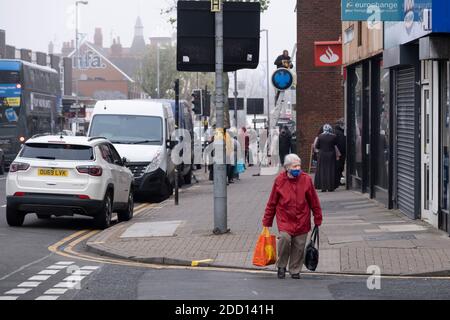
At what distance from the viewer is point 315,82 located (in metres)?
38.9

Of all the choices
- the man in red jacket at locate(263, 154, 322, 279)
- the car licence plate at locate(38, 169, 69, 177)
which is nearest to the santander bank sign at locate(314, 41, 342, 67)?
the car licence plate at locate(38, 169, 69, 177)

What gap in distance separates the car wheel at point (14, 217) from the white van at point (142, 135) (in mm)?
7471

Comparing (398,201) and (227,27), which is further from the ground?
(227,27)

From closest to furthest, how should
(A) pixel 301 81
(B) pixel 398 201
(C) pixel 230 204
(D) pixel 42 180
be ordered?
(D) pixel 42 180, (B) pixel 398 201, (C) pixel 230 204, (A) pixel 301 81

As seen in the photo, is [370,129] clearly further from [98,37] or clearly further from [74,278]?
[98,37]

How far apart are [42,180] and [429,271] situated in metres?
8.48

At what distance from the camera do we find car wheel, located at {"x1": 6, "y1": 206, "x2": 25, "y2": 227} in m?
19.9

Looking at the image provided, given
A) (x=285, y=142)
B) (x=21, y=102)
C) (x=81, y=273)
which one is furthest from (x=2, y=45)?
(x=81, y=273)

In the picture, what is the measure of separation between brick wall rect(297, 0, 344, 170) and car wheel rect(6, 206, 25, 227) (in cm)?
1941

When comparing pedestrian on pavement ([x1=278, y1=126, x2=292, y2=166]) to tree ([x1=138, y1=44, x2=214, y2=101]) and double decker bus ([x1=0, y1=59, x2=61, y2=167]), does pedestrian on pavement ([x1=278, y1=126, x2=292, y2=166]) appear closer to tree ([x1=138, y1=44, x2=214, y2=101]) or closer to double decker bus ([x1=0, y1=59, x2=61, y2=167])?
double decker bus ([x1=0, y1=59, x2=61, y2=167])
